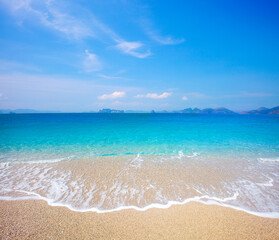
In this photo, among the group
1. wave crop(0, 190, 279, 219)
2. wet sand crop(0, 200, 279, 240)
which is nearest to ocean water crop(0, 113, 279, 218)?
wave crop(0, 190, 279, 219)

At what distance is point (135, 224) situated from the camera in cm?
430

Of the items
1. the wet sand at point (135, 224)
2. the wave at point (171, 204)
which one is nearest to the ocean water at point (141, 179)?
the wave at point (171, 204)

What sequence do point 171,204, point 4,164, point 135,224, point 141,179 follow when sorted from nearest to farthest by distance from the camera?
point 135,224 < point 171,204 < point 141,179 < point 4,164

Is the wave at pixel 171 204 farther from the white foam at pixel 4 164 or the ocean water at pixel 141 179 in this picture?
the white foam at pixel 4 164

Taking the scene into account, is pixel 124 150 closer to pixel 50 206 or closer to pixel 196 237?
pixel 50 206

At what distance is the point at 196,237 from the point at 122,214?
8.05 ft

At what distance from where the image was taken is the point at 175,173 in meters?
8.08

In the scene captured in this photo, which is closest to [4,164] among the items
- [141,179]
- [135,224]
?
[141,179]

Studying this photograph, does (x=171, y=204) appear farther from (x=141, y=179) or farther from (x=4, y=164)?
(x=4, y=164)

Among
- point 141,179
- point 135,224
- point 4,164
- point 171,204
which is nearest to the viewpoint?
point 135,224

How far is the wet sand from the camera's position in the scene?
3.88 m

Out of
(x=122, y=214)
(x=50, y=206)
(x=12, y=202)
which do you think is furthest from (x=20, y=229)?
(x=122, y=214)

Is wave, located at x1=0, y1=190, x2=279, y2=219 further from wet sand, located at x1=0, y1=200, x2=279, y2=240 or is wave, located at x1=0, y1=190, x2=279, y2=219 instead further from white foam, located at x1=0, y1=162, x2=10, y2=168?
white foam, located at x1=0, y1=162, x2=10, y2=168

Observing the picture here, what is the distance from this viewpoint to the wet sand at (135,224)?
12.7 ft
